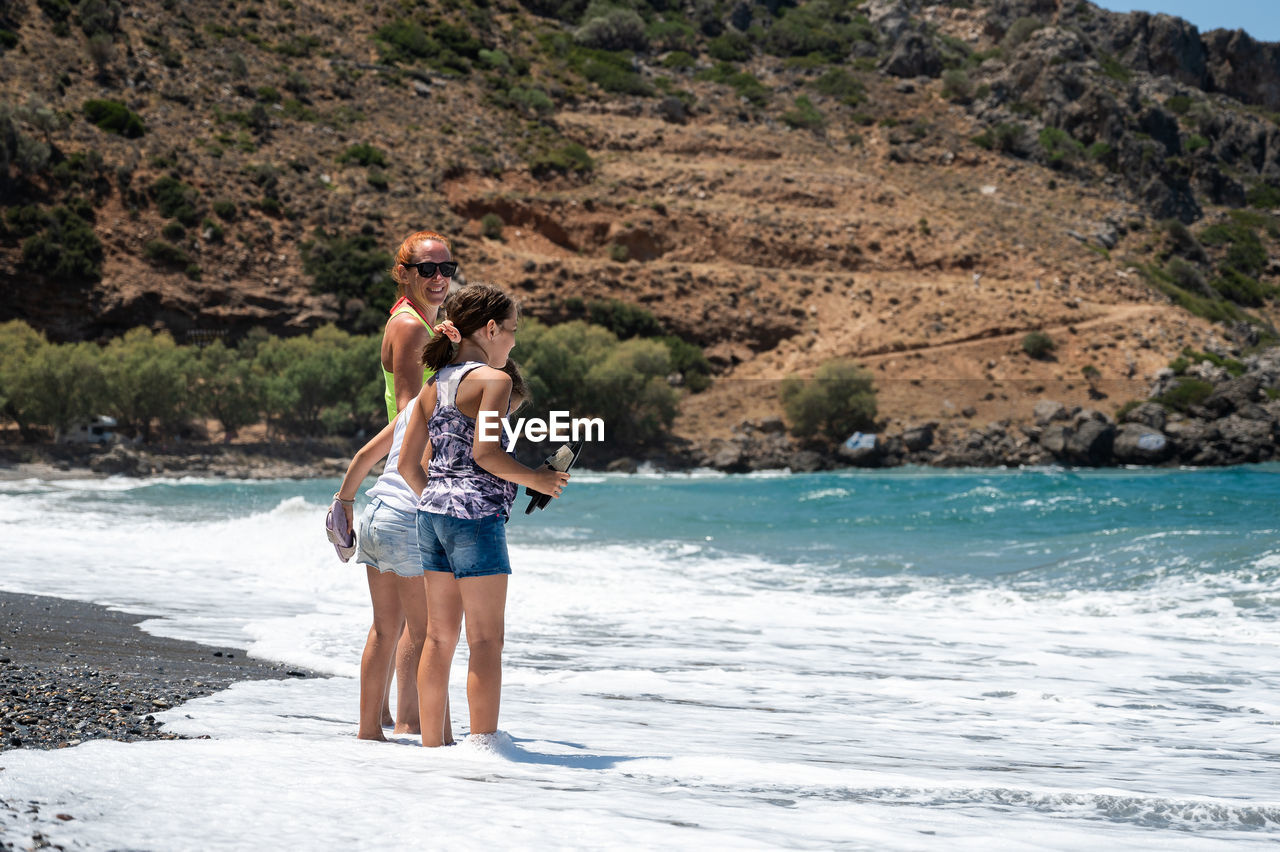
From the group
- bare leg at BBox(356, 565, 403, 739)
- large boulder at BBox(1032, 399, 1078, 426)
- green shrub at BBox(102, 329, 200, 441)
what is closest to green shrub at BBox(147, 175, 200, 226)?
green shrub at BBox(102, 329, 200, 441)

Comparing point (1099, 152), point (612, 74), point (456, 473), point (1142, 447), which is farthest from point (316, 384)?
point (1099, 152)

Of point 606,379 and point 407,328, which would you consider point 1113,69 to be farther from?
point 407,328

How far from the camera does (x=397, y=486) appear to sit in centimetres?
427

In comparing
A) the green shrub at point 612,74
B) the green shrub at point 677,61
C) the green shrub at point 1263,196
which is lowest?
the green shrub at point 1263,196

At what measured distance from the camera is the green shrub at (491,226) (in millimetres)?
59938

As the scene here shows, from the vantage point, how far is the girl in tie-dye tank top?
Answer: 3.92m

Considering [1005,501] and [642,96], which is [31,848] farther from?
[642,96]

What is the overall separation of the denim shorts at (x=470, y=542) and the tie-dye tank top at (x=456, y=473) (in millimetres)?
27

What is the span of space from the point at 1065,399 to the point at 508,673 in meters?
52.2

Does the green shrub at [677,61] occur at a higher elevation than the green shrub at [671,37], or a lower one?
lower

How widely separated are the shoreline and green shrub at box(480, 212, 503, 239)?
171ft

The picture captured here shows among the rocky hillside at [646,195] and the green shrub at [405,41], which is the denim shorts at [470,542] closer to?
the rocky hillside at [646,195]

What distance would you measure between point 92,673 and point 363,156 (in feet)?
192

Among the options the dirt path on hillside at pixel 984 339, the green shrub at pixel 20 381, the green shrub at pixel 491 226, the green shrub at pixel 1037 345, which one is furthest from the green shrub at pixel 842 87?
the green shrub at pixel 20 381
